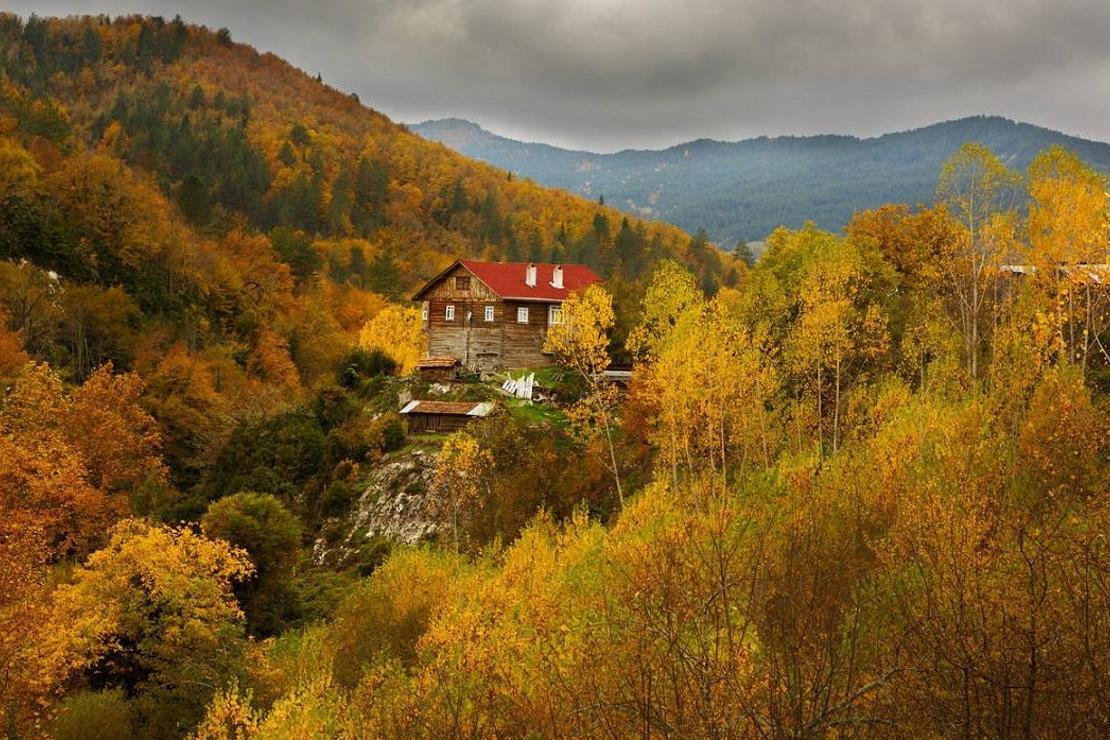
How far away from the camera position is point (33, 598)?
25.3 meters

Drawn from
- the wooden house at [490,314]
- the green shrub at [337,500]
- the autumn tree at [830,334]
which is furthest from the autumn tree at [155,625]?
the wooden house at [490,314]

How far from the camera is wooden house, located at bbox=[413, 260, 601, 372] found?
59.5 meters

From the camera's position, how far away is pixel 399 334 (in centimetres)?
8019

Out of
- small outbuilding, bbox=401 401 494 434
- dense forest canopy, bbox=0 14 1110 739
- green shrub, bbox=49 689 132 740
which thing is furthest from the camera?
small outbuilding, bbox=401 401 494 434

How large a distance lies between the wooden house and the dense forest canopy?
3.92 m

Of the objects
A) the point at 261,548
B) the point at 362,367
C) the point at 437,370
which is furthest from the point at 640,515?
the point at 362,367

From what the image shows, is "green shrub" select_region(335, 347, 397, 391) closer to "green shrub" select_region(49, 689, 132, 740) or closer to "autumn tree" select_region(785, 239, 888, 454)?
"green shrub" select_region(49, 689, 132, 740)

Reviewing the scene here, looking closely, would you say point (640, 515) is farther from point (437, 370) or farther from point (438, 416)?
point (437, 370)

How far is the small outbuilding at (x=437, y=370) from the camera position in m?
55.3

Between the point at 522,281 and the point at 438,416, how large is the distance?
16271mm

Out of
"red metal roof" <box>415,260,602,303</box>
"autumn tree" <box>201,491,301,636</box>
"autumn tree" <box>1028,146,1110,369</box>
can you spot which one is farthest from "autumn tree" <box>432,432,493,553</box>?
"autumn tree" <box>1028,146,1110,369</box>

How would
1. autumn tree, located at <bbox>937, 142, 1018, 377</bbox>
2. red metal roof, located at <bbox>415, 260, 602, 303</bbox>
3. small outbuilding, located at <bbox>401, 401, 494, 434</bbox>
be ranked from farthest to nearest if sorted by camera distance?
1. red metal roof, located at <bbox>415, 260, 602, 303</bbox>
2. small outbuilding, located at <bbox>401, 401, 494, 434</bbox>
3. autumn tree, located at <bbox>937, 142, 1018, 377</bbox>

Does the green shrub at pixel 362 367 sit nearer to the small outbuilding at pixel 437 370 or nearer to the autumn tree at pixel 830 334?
the small outbuilding at pixel 437 370

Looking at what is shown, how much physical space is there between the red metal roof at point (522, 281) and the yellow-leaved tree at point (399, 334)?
12.6m
